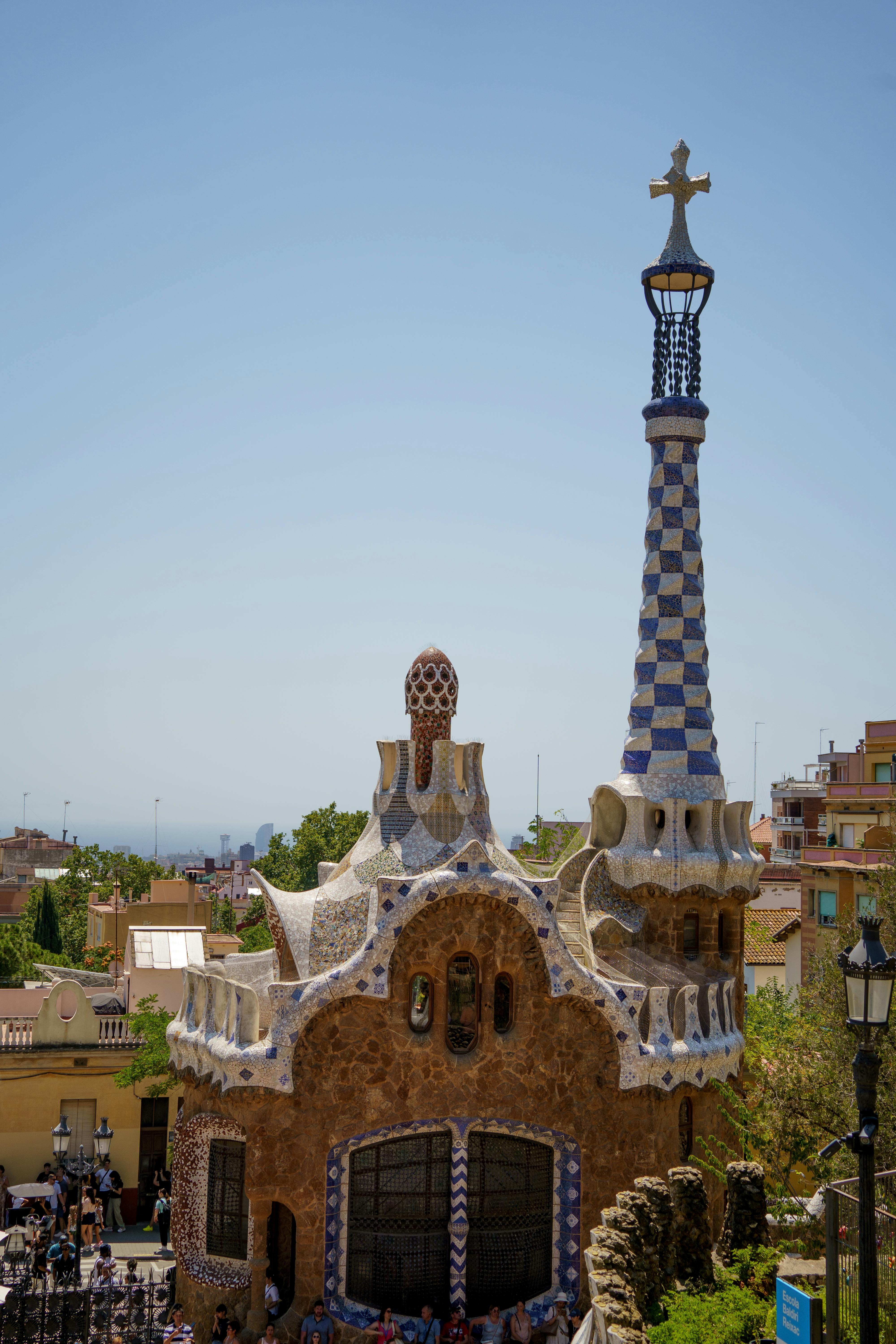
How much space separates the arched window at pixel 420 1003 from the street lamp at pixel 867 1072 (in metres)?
Answer: 8.14

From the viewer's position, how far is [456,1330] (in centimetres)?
1541

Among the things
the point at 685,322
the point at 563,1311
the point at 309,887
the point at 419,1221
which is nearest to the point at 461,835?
the point at 419,1221

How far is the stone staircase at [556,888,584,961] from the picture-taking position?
17641mm

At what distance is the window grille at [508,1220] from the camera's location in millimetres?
16094

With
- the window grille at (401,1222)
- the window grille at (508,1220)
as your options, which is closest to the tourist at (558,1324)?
the window grille at (508,1220)

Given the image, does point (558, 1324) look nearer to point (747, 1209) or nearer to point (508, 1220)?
point (508, 1220)

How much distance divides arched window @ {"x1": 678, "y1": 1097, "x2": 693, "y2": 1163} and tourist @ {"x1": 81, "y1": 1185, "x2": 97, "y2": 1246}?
Answer: 9350mm

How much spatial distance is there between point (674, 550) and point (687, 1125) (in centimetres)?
810

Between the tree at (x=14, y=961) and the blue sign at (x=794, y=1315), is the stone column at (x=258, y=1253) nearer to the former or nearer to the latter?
the blue sign at (x=794, y=1315)

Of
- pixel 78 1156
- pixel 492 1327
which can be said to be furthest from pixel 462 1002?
pixel 78 1156

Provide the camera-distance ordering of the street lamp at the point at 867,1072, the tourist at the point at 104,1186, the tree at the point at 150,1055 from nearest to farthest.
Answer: the street lamp at the point at 867,1072 < the tourist at the point at 104,1186 < the tree at the point at 150,1055

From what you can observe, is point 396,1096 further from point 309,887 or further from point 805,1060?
point 309,887

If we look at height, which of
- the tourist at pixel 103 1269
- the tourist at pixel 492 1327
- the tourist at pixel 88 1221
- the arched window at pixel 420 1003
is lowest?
the tourist at pixel 88 1221

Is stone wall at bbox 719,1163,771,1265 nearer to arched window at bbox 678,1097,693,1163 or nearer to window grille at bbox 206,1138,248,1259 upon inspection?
arched window at bbox 678,1097,693,1163
